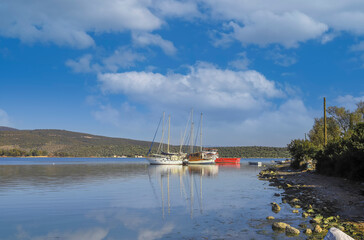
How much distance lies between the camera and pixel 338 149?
3569 cm

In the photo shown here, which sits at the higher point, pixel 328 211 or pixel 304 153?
pixel 304 153

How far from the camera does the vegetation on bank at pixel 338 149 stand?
2758 centimetres

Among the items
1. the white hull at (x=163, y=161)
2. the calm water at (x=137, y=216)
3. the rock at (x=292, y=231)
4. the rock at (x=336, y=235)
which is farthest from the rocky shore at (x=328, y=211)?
the white hull at (x=163, y=161)

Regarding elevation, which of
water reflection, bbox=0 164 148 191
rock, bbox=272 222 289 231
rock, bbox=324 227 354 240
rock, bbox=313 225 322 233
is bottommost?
water reflection, bbox=0 164 148 191

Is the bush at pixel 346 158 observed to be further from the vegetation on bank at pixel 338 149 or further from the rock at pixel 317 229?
the rock at pixel 317 229

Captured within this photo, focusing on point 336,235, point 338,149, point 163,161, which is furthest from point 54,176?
point 163,161

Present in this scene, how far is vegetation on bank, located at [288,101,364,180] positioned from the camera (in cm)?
2758

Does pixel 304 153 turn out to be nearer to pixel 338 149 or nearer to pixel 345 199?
pixel 338 149

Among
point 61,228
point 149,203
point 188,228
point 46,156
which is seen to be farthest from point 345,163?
point 46,156

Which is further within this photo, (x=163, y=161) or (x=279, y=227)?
(x=163, y=161)

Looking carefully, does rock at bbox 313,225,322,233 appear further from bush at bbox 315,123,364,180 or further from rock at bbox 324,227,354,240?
bush at bbox 315,123,364,180

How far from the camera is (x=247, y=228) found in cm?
1476

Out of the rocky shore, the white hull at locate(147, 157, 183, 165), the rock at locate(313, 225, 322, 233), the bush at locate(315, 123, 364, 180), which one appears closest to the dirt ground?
the rocky shore

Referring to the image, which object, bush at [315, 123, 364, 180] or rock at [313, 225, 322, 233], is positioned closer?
rock at [313, 225, 322, 233]
